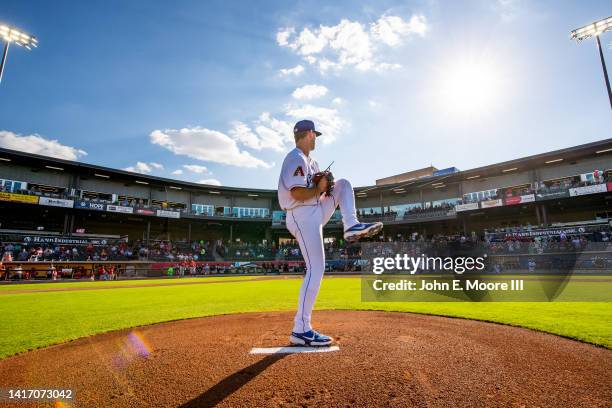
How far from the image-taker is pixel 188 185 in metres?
39.4

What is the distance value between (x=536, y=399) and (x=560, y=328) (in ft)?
10.3

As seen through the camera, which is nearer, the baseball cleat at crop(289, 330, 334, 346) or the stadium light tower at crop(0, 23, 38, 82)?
the baseball cleat at crop(289, 330, 334, 346)

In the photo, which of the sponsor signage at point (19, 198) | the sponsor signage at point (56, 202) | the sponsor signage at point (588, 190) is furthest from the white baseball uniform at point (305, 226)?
the sponsor signage at point (19, 198)

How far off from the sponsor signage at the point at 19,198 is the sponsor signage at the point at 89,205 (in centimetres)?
316

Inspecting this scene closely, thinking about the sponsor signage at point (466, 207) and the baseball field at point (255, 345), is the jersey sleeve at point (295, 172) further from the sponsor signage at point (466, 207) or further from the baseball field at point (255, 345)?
the sponsor signage at point (466, 207)

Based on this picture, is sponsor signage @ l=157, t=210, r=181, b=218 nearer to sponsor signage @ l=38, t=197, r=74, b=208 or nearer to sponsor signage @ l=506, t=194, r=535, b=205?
sponsor signage @ l=38, t=197, r=74, b=208

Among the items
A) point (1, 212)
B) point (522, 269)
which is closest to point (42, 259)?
point (1, 212)

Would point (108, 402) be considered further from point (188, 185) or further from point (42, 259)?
point (188, 185)

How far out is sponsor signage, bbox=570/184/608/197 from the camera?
26.3 m

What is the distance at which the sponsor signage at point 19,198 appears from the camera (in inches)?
1066

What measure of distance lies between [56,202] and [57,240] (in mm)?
4184

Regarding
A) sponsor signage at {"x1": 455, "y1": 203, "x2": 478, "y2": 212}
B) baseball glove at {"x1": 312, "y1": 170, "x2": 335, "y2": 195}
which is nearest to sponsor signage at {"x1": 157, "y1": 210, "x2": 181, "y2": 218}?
sponsor signage at {"x1": 455, "y1": 203, "x2": 478, "y2": 212}

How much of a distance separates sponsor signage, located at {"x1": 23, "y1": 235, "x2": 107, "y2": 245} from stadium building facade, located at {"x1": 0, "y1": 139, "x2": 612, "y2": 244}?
0.13m

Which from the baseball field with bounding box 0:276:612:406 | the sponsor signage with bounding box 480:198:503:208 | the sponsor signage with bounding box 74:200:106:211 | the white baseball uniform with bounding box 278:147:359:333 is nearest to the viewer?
the baseball field with bounding box 0:276:612:406
